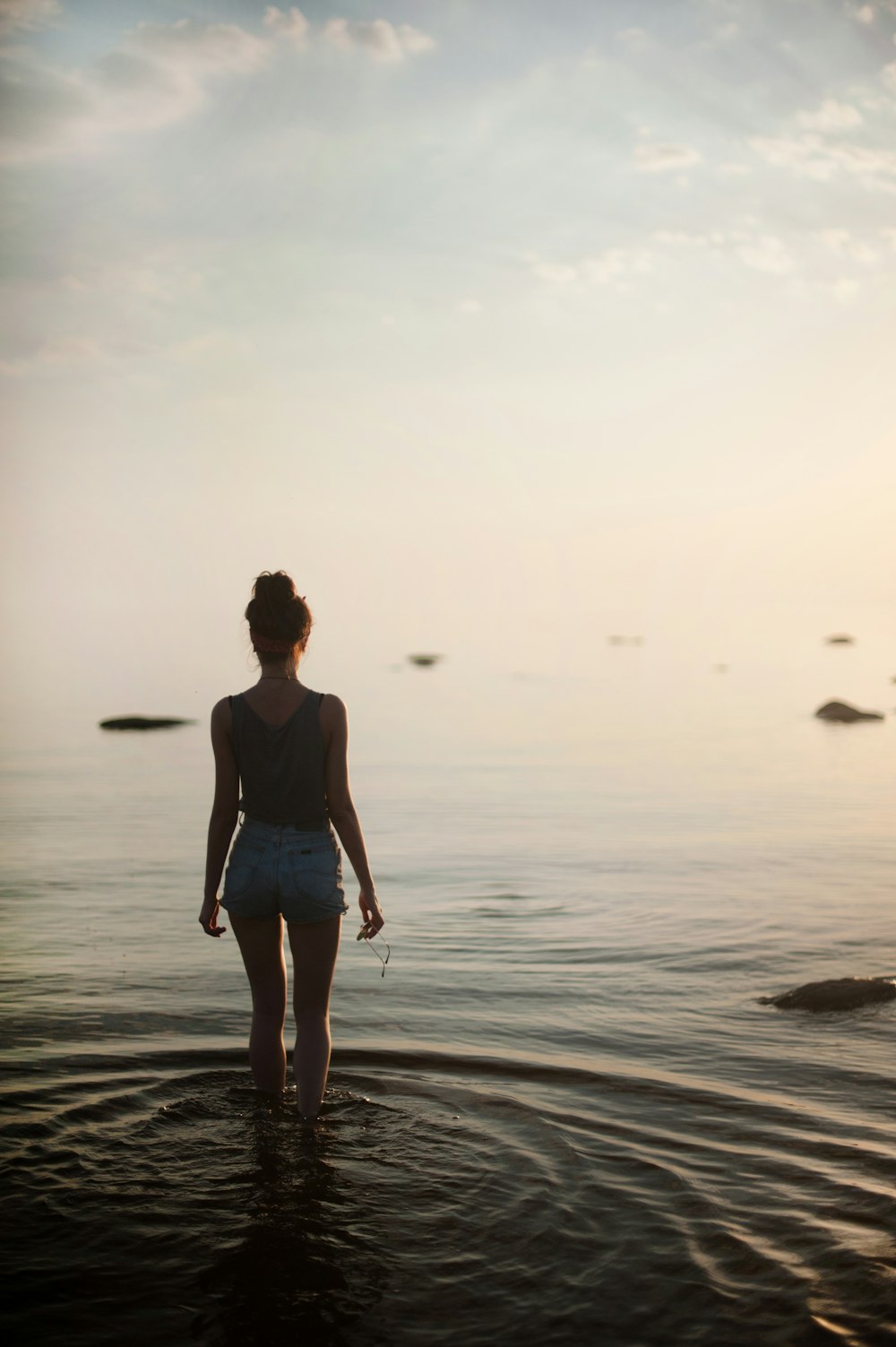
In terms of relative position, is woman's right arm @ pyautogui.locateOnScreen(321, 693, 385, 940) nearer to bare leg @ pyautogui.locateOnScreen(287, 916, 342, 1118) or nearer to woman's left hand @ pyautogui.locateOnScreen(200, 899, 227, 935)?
bare leg @ pyautogui.locateOnScreen(287, 916, 342, 1118)

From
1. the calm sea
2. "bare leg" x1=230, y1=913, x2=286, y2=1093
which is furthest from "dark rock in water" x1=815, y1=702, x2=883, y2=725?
"bare leg" x1=230, y1=913, x2=286, y2=1093

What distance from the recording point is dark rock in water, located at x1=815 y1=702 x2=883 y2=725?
4559cm

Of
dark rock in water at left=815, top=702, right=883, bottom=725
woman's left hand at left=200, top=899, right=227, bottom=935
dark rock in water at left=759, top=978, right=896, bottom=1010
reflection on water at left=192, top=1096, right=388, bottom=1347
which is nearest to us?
reflection on water at left=192, top=1096, right=388, bottom=1347

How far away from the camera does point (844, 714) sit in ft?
150

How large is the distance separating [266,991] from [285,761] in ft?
4.07

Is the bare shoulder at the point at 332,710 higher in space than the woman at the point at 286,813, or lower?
higher

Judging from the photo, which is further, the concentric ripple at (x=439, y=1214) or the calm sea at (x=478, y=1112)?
the calm sea at (x=478, y=1112)

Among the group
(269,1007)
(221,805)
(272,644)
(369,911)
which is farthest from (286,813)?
(269,1007)

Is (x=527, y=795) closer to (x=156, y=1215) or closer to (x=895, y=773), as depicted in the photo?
(x=895, y=773)

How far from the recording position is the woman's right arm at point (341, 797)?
632cm

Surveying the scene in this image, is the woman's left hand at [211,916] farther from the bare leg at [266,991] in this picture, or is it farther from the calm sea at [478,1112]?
the calm sea at [478,1112]

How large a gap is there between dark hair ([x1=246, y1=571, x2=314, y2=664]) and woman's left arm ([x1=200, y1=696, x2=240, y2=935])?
0.37m

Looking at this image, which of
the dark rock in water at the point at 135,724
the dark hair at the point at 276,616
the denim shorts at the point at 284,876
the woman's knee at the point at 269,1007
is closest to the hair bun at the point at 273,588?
the dark hair at the point at 276,616

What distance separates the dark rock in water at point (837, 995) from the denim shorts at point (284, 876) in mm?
4695
